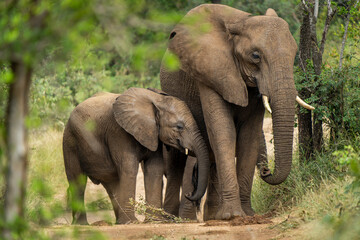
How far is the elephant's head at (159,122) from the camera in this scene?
338 inches

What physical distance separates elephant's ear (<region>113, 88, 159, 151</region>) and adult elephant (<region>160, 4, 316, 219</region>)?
1.98 ft

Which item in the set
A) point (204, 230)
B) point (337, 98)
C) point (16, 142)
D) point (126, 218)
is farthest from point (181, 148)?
point (16, 142)

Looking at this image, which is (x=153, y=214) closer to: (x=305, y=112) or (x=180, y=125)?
(x=180, y=125)

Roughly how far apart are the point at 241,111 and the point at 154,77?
11.6 metres

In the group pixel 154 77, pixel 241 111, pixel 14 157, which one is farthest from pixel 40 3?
pixel 154 77

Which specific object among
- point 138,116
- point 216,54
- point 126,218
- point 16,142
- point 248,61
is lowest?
point 126,218

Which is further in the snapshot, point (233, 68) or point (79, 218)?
point (79, 218)

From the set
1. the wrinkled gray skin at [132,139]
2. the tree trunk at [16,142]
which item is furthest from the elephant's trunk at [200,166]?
the tree trunk at [16,142]

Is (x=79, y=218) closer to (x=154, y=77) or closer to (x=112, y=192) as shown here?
(x=112, y=192)

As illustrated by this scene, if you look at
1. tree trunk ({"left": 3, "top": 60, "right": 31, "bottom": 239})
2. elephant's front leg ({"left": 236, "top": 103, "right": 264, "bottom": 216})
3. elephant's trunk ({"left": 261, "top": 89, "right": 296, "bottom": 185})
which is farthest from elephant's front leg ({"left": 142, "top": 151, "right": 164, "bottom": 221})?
tree trunk ({"left": 3, "top": 60, "right": 31, "bottom": 239})

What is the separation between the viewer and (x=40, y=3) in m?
3.35

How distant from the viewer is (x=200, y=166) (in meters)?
8.34

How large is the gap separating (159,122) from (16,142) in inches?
223

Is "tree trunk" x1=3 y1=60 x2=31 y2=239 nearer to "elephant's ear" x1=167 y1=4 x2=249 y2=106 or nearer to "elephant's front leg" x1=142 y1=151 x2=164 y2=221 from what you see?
"elephant's ear" x1=167 y1=4 x2=249 y2=106
